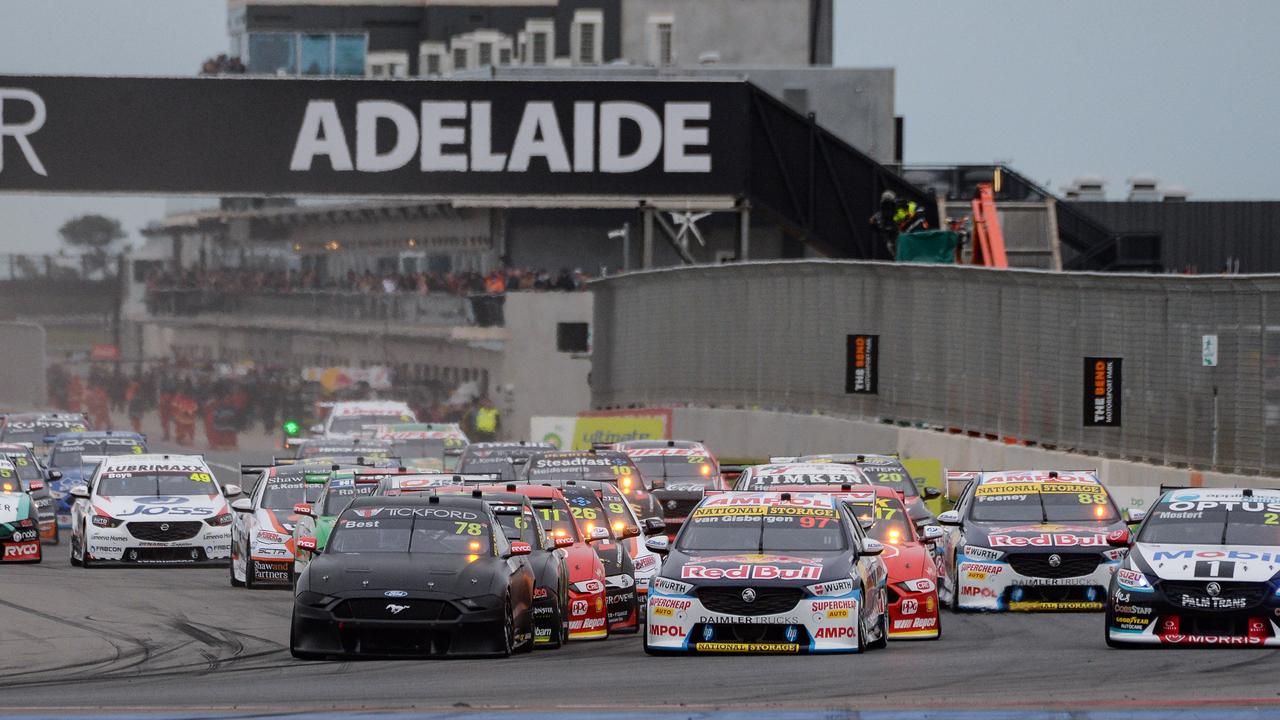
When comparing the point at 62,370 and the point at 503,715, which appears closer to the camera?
the point at 503,715

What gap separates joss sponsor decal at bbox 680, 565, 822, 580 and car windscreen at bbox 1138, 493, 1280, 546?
3.09 meters

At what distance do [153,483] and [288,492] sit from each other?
3754 millimetres

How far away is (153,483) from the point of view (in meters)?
29.5

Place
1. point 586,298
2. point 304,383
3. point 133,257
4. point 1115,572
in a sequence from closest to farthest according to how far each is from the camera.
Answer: point 1115,572, point 586,298, point 304,383, point 133,257

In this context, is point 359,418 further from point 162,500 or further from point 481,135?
point 162,500

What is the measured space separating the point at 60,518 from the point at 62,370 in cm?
4888

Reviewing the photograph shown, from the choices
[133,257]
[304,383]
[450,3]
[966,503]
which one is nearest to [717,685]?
[966,503]

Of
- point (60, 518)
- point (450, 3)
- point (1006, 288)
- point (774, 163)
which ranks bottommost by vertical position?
point (60, 518)

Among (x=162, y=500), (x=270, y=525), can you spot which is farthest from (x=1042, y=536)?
(x=162, y=500)

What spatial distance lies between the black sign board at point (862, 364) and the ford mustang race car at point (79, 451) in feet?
40.2

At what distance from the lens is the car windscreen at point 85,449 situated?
37125 mm

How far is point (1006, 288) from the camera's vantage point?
35219 mm

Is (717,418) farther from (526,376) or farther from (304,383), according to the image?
(304,383)

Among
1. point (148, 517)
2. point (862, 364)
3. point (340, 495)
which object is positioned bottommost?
point (148, 517)
